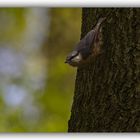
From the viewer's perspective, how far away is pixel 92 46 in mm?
1084

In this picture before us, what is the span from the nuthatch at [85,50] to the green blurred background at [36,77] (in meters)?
0.02

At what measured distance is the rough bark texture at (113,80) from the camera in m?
1.03

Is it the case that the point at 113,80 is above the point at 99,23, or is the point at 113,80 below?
below

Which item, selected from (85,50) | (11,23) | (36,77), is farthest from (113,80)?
(11,23)

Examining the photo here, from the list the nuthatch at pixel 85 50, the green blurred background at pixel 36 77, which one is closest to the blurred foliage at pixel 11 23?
A: the green blurred background at pixel 36 77

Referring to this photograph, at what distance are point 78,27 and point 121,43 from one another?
0.66 ft

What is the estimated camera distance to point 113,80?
1047 mm

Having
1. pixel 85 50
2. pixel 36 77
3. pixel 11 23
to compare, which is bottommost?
pixel 36 77

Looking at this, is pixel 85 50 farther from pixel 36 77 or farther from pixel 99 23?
pixel 36 77

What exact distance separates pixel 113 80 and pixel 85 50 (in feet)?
0.58

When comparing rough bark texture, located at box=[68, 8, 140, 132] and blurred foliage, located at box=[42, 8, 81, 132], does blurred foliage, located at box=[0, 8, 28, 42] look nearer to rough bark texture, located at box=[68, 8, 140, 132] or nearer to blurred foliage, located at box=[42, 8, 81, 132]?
blurred foliage, located at box=[42, 8, 81, 132]

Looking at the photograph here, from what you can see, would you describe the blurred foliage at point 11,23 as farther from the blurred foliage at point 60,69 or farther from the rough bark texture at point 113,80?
the rough bark texture at point 113,80

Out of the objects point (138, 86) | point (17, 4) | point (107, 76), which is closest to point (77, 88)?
point (107, 76)

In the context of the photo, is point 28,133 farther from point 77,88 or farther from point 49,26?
point 49,26
